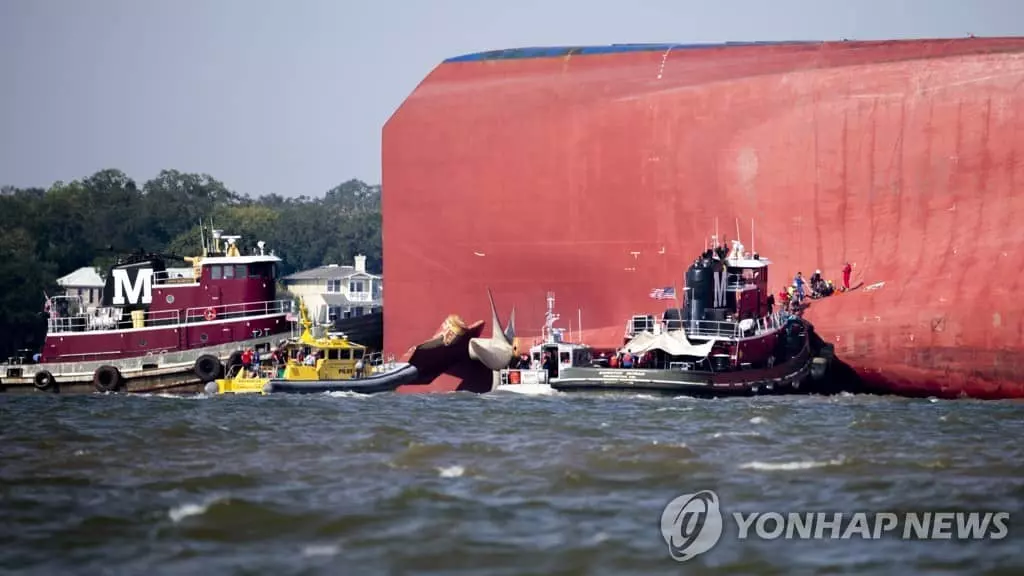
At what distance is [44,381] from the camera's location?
127 ft

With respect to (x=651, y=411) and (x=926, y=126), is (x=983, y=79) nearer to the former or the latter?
(x=926, y=126)

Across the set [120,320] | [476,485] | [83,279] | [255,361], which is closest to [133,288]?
[120,320]

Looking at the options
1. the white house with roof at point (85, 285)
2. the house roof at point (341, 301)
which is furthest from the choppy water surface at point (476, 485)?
the white house with roof at point (85, 285)

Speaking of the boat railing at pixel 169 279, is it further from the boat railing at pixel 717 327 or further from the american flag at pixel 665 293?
the american flag at pixel 665 293

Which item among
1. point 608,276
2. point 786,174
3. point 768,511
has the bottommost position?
point 768,511

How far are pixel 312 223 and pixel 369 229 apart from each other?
5.47 meters

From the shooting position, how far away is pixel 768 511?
1712 cm

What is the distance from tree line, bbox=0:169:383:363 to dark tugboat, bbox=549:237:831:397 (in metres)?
18.3

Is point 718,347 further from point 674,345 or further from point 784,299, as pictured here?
point 784,299

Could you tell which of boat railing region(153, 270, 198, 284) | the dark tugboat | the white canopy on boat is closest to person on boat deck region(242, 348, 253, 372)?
boat railing region(153, 270, 198, 284)

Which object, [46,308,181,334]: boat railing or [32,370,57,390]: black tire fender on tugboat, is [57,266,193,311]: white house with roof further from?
[32,370,57,390]: black tire fender on tugboat

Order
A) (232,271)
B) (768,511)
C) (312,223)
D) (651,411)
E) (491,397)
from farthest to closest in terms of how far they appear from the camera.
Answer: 1. (312,223)
2. (232,271)
3. (491,397)
4. (651,411)
5. (768,511)

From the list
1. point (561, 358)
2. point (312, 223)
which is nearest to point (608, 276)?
point (561, 358)

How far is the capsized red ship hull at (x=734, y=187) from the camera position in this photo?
113 ft
